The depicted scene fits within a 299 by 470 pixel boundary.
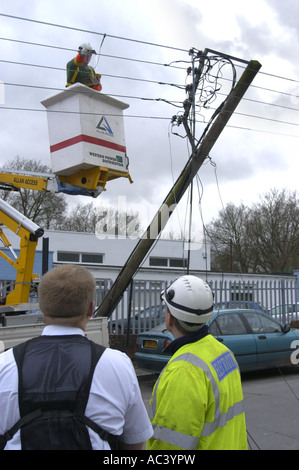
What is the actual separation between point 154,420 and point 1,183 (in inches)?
250

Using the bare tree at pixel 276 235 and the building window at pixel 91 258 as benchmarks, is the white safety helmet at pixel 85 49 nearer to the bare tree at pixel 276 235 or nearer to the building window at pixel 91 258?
the building window at pixel 91 258

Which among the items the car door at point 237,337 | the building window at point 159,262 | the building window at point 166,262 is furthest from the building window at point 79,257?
the car door at point 237,337

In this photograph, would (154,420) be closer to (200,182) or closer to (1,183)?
(1,183)

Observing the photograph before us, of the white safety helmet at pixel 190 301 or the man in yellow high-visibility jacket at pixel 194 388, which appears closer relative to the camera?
the man in yellow high-visibility jacket at pixel 194 388

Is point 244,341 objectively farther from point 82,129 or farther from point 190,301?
point 190,301

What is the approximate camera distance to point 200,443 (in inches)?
79.9

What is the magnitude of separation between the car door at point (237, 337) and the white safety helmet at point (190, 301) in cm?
709

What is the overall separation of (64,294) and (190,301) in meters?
0.73

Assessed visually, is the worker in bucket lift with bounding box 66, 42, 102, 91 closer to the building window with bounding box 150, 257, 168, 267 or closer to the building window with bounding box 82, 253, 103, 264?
the building window with bounding box 82, 253, 103, 264

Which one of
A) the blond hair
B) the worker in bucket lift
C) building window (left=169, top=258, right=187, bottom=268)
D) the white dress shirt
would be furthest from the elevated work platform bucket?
building window (left=169, top=258, right=187, bottom=268)

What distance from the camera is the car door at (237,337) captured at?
30.6ft

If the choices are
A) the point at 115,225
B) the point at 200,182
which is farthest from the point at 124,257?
the point at 200,182

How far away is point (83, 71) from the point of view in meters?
6.65

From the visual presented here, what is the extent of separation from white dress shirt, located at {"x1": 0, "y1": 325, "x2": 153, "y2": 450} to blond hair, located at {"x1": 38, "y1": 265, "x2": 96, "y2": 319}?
0.07m
